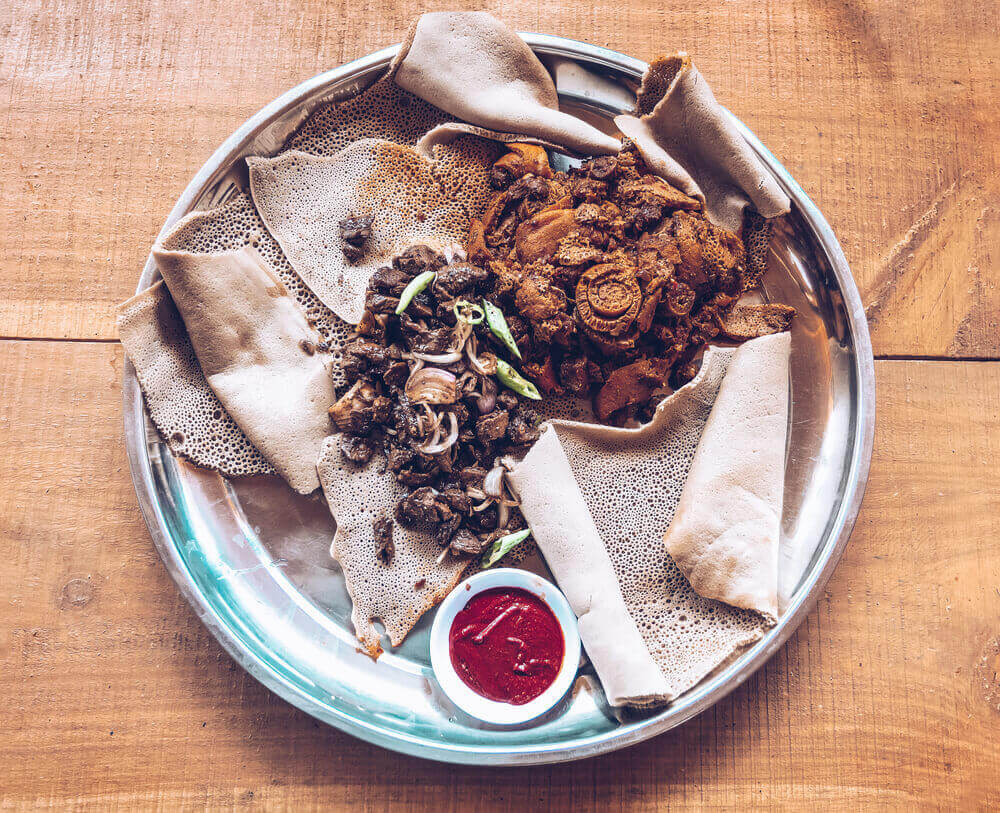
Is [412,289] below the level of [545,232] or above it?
below

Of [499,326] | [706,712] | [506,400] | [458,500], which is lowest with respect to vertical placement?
[706,712]

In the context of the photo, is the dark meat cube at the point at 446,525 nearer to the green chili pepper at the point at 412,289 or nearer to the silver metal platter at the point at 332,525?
the silver metal platter at the point at 332,525

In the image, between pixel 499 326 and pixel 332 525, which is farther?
pixel 332 525

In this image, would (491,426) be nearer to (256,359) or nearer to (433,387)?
(433,387)

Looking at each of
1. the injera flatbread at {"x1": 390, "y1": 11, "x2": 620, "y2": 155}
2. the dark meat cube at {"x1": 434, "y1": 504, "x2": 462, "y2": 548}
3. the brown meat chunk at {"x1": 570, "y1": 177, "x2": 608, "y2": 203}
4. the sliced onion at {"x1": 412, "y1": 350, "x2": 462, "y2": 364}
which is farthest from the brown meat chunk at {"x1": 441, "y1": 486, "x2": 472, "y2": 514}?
the injera flatbread at {"x1": 390, "y1": 11, "x2": 620, "y2": 155}

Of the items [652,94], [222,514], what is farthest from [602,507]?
[652,94]

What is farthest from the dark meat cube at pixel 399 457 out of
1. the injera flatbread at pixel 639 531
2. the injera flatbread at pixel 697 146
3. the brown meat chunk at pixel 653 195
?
the injera flatbread at pixel 697 146

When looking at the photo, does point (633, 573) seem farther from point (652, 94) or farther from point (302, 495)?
point (652, 94)

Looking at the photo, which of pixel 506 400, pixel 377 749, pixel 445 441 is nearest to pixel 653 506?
pixel 506 400
